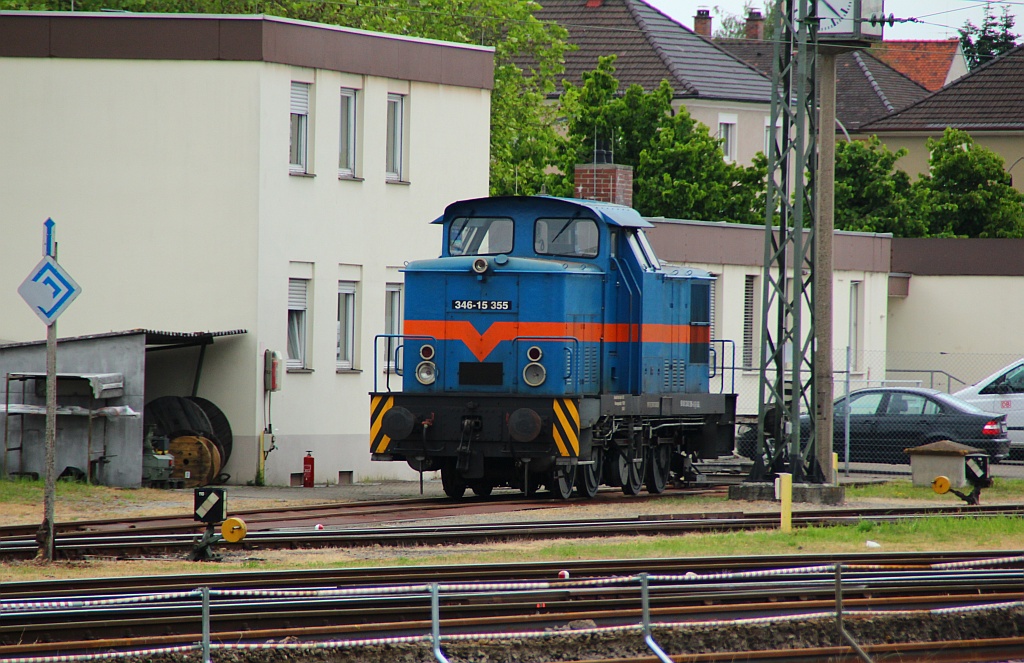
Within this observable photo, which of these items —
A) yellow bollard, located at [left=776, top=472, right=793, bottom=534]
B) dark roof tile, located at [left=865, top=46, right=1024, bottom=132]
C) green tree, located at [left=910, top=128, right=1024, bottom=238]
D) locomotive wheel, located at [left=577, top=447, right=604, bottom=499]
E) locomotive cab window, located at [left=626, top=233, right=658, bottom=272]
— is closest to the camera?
yellow bollard, located at [left=776, top=472, right=793, bottom=534]

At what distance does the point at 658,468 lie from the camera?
2167cm

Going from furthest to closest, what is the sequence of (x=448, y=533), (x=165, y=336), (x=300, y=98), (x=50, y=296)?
(x=300, y=98) < (x=165, y=336) < (x=448, y=533) < (x=50, y=296)

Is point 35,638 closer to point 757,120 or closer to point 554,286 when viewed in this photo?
point 554,286

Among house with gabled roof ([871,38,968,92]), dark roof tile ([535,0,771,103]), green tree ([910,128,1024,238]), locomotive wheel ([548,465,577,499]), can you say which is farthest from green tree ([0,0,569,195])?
house with gabled roof ([871,38,968,92])

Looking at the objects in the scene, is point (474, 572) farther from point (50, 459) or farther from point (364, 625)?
point (50, 459)

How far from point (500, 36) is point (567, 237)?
25.4m

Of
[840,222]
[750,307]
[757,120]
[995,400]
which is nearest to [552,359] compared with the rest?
[995,400]

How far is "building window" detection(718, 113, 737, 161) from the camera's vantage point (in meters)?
52.4

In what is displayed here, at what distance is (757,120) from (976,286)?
18.6 metres

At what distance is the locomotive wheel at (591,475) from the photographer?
19.8 metres

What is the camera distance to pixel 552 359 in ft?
61.0

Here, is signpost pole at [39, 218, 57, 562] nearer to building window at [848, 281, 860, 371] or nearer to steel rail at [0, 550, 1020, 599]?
steel rail at [0, 550, 1020, 599]


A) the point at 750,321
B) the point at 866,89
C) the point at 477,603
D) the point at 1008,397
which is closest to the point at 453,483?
the point at 477,603

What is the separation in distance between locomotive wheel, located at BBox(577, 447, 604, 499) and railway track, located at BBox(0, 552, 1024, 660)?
6.91m
